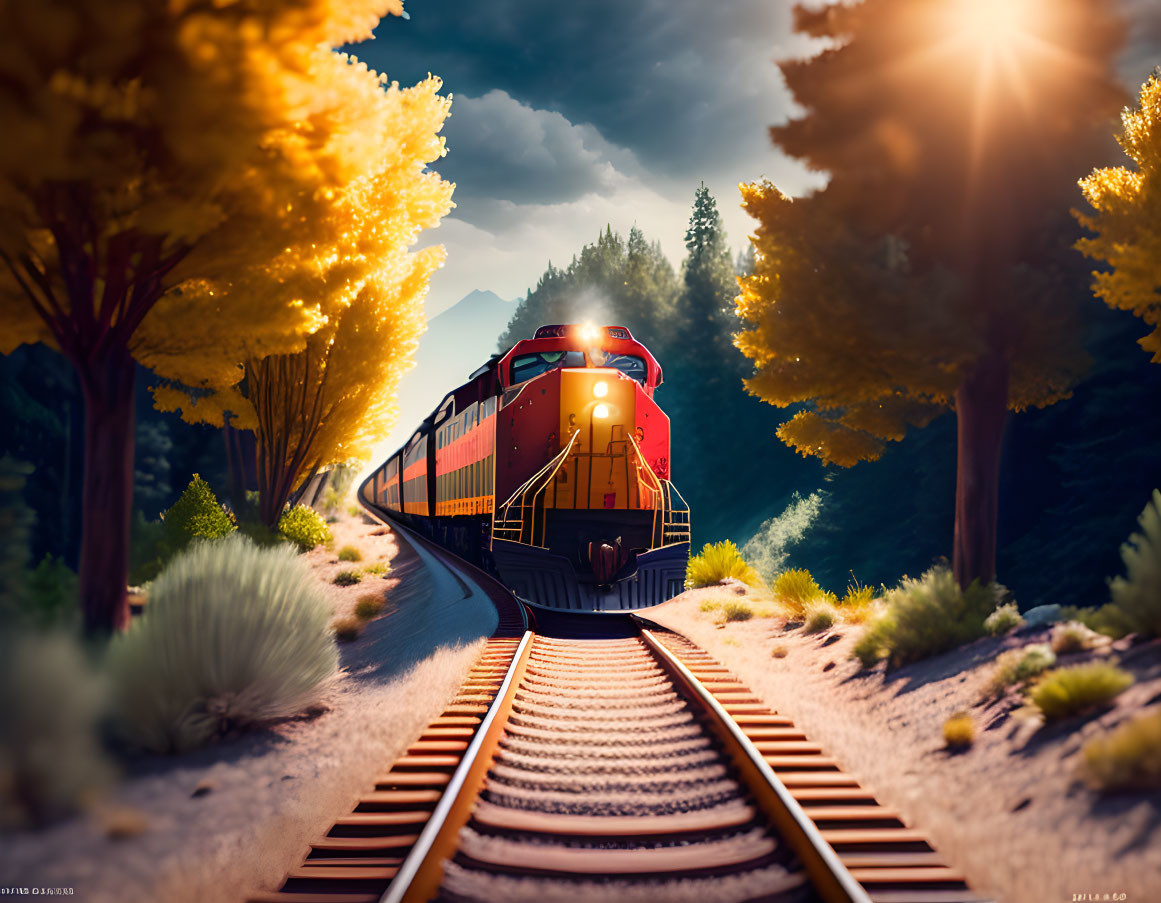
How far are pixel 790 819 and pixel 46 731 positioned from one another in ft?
15.5

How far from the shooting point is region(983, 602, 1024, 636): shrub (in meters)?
8.01

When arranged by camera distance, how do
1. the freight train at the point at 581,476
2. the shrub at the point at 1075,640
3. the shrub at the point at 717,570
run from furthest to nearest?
the shrub at the point at 717,570
the freight train at the point at 581,476
the shrub at the point at 1075,640

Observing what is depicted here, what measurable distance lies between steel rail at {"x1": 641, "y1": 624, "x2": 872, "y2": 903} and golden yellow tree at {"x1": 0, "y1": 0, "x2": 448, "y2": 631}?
5.69 meters

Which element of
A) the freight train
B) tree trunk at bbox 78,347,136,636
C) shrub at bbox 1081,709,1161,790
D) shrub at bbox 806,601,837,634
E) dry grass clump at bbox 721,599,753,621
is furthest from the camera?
dry grass clump at bbox 721,599,753,621

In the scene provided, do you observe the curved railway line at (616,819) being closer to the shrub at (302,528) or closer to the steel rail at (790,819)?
the steel rail at (790,819)

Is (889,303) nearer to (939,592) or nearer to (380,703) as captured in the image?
(939,592)

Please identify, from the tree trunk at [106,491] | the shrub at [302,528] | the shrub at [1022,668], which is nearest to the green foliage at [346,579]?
the shrub at [302,528]

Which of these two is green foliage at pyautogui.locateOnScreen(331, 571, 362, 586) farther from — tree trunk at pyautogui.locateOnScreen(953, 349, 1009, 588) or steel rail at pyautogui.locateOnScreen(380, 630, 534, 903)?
tree trunk at pyautogui.locateOnScreen(953, 349, 1009, 588)

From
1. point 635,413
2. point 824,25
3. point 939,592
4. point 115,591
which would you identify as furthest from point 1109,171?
point 115,591

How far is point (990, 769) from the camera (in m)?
5.31

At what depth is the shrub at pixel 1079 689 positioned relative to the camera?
520cm

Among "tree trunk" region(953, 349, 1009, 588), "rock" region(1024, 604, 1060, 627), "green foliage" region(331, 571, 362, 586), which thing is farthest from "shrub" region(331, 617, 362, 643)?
"rock" region(1024, 604, 1060, 627)

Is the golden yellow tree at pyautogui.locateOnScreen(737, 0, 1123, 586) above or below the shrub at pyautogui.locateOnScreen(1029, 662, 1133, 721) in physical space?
above

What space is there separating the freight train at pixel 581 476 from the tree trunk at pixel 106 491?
16.4 ft
